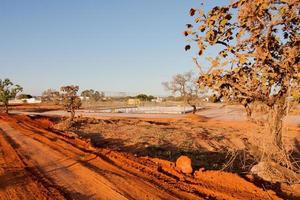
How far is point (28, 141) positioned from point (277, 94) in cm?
1079

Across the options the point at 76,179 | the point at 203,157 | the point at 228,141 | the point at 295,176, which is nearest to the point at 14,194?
the point at 76,179

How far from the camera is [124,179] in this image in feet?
25.1

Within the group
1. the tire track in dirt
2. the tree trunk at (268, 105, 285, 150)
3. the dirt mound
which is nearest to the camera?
the tire track in dirt

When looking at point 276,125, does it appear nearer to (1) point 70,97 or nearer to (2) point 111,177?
(2) point 111,177

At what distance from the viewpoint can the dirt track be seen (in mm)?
6598

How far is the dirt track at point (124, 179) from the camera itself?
660 centimetres

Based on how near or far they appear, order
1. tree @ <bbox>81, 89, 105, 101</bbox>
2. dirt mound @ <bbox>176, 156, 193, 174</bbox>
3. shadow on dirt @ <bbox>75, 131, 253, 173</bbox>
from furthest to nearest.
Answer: tree @ <bbox>81, 89, 105, 101</bbox> → shadow on dirt @ <bbox>75, 131, 253, 173</bbox> → dirt mound @ <bbox>176, 156, 193, 174</bbox>

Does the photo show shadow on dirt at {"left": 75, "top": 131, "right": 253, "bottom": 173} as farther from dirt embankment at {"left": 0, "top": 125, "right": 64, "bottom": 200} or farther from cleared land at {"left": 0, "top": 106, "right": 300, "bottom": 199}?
dirt embankment at {"left": 0, "top": 125, "right": 64, "bottom": 200}

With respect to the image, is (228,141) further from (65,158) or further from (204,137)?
(65,158)

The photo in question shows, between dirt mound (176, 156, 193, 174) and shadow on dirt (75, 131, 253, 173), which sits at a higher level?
dirt mound (176, 156, 193, 174)

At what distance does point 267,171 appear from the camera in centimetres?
805

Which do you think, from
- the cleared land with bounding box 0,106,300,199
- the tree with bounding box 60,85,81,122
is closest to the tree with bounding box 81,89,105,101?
the tree with bounding box 60,85,81,122

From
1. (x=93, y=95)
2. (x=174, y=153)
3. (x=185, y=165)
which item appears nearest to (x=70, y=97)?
(x=174, y=153)

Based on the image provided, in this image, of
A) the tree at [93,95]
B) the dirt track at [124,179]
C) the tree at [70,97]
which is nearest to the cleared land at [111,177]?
the dirt track at [124,179]
